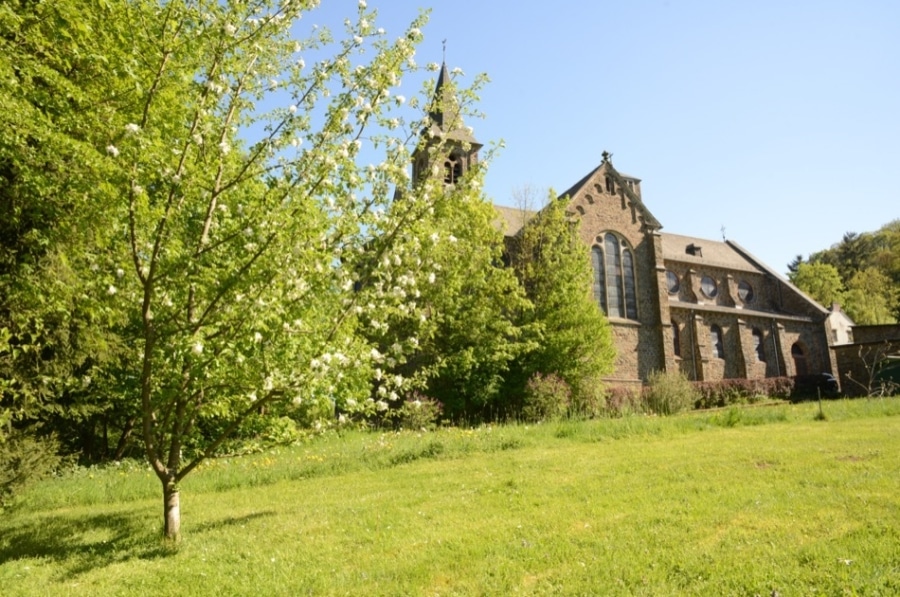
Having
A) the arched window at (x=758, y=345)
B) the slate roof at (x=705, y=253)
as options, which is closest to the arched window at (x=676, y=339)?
the slate roof at (x=705, y=253)

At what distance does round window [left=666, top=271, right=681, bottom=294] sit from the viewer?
3547cm

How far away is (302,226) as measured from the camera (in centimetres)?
537

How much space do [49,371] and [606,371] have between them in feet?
63.7

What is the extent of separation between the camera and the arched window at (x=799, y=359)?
36.8 metres

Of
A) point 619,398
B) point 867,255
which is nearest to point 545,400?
point 619,398

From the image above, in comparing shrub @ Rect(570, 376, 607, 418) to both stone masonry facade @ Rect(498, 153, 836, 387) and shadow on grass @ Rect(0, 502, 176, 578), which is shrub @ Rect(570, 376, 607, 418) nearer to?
stone masonry facade @ Rect(498, 153, 836, 387)

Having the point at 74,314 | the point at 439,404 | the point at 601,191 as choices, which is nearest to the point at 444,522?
the point at 74,314

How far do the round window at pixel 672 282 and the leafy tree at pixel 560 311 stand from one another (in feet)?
38.7

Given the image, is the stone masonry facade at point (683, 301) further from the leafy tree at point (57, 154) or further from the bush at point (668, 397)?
the leafy tree at point (57, 154)

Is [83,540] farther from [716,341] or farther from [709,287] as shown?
[709,287]

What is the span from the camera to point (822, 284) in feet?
196

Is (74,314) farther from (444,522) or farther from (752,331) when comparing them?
(752,331)

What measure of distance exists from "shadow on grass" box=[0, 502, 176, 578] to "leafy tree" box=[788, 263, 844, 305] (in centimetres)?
6693

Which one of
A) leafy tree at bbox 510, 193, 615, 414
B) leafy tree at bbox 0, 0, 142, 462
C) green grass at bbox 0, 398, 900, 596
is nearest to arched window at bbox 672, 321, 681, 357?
leafy tree at bbox 510, 193, 615, 414
